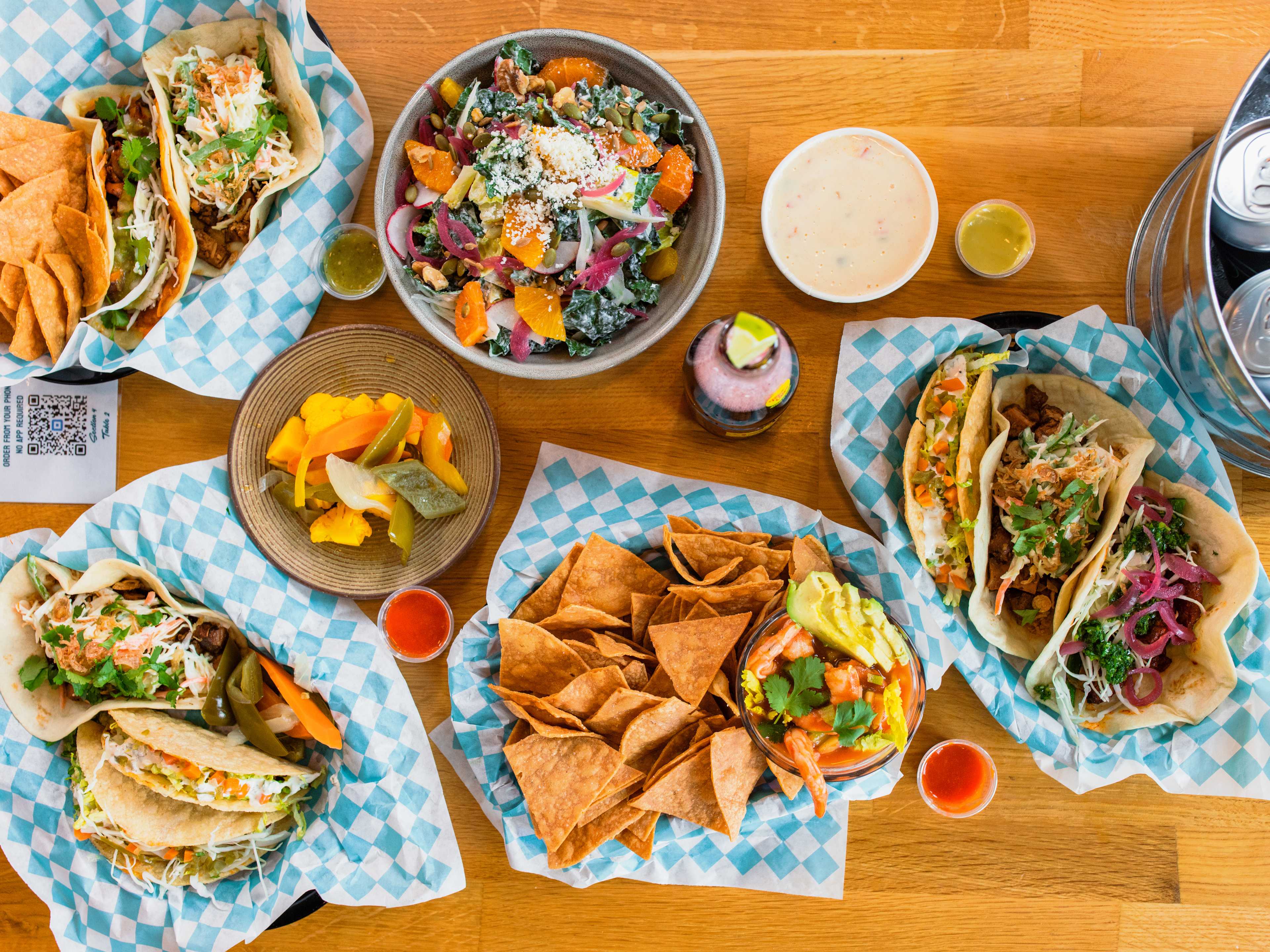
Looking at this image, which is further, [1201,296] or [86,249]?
[86,249]

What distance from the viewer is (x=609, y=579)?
6.06 ft

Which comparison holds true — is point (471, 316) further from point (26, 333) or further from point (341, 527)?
point (26, 333)

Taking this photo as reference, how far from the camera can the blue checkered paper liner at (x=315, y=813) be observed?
1876 mm

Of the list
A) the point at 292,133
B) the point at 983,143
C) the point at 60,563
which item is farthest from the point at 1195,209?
the point at 60,563

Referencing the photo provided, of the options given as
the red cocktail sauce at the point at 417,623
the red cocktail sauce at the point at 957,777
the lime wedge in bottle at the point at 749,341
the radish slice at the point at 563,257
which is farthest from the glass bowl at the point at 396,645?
the red cocktail sauce at the point at 957,777

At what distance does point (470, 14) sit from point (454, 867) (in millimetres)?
1955

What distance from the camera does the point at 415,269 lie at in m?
1.76

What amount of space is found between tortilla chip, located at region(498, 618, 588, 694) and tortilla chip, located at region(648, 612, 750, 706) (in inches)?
7.4

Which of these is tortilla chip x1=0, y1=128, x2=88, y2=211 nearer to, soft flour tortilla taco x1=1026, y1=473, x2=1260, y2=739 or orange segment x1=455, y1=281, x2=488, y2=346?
orange segment x1=455, y1=281, x2=488, y2=346

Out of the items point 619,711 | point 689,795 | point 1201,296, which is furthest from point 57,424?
point 1201,296

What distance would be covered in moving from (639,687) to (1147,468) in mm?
1241

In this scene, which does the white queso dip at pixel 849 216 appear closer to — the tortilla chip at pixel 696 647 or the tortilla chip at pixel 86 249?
the tortilla chip at pixel 696 647

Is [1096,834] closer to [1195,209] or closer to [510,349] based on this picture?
[1195,209]

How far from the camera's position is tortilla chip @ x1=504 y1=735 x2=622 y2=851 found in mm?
1707
